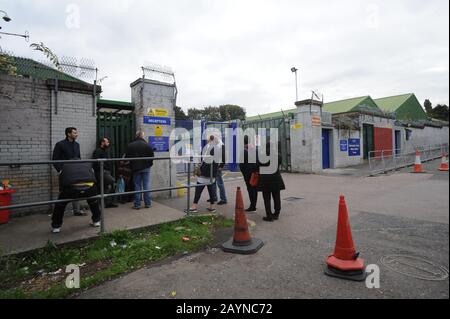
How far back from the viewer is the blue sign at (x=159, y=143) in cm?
701

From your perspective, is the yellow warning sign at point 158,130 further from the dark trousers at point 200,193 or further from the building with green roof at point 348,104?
the building with green roof at point 348,104

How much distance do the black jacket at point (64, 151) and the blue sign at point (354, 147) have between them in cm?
1487

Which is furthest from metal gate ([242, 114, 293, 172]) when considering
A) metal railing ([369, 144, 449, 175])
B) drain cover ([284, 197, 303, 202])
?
drain cover ([284, 197, 303, 202])

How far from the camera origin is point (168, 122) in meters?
7.37

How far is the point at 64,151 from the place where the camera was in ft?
16.2

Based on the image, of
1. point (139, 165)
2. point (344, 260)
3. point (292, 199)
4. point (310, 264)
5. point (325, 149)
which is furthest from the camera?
point (325, 149)

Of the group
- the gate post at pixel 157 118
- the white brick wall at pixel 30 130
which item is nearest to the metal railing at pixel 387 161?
the gate post at pixel 157 118

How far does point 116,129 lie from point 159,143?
1.13m

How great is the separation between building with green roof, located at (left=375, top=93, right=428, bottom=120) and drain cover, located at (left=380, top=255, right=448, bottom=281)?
31.5 meters

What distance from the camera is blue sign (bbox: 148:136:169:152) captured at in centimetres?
701

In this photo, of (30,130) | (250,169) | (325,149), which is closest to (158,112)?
(30,130)

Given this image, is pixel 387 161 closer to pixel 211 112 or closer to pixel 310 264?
pixel 310 264

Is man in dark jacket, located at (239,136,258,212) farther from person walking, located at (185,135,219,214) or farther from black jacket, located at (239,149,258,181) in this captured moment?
person walking, located at (185,135,219,214)

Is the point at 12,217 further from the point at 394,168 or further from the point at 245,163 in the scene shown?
the point at 394,168
